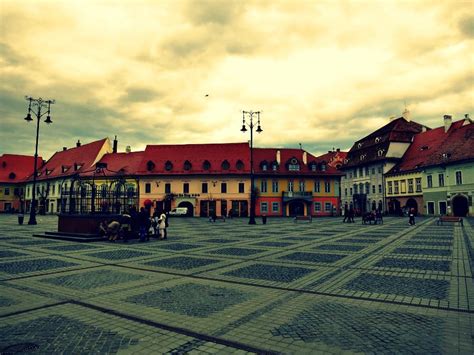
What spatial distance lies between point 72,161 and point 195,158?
25.6 metres

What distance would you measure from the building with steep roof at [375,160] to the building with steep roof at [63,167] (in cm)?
4780

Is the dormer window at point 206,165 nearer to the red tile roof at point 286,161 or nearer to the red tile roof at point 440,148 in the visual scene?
the red tile roof at point 286,161

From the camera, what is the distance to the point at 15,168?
75.6 meters

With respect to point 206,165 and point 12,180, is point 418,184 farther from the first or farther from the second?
point 12,180

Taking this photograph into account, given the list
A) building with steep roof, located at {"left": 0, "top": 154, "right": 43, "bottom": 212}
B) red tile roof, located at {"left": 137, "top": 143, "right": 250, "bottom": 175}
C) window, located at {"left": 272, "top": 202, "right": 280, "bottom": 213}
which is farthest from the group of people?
building with steep roof, located at {"left": 0, "top": 154, "right": 43, "bottom": 212}

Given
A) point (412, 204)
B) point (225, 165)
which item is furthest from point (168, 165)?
point (412, 204)

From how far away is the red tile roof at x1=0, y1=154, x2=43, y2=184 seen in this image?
243 ft

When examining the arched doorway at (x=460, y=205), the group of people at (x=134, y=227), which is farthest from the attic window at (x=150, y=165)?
the arched doorway at (x=460, y=205)

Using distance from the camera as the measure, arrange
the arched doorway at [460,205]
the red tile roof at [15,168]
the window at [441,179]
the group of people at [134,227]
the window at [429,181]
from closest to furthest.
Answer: the group of people at [134,227] → the arched doorway at [460,205] → the window at [441,179] → the window at [429,181] → the red tile roof at [15,168]

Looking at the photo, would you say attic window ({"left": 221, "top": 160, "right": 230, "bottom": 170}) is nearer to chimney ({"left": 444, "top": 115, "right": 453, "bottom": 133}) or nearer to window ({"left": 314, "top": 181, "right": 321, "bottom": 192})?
window ({"left": 314, "top": 181, "right": 321, "bottom": 192})

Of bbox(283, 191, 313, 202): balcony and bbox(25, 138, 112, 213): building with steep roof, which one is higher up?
bbox(25, 138, 112, 213): building with steep roof

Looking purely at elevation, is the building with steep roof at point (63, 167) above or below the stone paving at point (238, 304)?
above

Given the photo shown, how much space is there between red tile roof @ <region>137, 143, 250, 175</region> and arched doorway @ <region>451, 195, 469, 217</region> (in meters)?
29.0

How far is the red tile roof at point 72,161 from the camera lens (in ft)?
196
